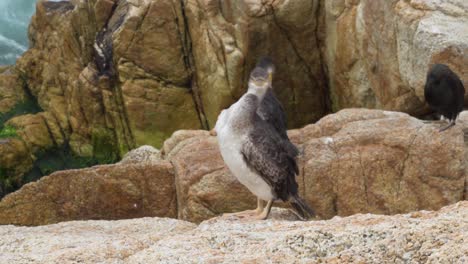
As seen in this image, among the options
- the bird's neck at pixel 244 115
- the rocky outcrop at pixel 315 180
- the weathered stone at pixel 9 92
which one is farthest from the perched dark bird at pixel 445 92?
the weathered stone at pixel 9 92

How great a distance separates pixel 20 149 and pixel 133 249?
617 inches

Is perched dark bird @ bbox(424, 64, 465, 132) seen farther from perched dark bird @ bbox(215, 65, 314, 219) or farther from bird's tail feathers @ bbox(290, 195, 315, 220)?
perched dark bird @ bbox(215, 65, 314, 219)

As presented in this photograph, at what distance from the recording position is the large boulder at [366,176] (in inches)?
384

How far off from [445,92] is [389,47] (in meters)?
Result: 3.79

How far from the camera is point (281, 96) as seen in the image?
720 inches

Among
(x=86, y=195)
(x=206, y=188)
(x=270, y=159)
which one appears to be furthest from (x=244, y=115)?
(x=86, y=195)

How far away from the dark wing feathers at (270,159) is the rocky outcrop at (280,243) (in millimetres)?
456

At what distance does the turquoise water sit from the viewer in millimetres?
35875

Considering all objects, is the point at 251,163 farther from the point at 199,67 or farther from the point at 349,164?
the point at 199,67

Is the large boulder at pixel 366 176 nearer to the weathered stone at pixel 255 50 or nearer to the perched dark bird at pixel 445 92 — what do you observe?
the perched dark bird at pixel 445 92

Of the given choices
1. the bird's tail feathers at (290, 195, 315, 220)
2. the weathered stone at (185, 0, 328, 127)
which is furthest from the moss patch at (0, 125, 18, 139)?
the bird's tail feathers at (290, 195, 315, 220)

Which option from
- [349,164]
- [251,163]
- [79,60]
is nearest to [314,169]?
[349,164]

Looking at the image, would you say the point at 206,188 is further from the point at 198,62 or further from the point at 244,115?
the point at 198,62

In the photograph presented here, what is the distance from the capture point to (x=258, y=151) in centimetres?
697
